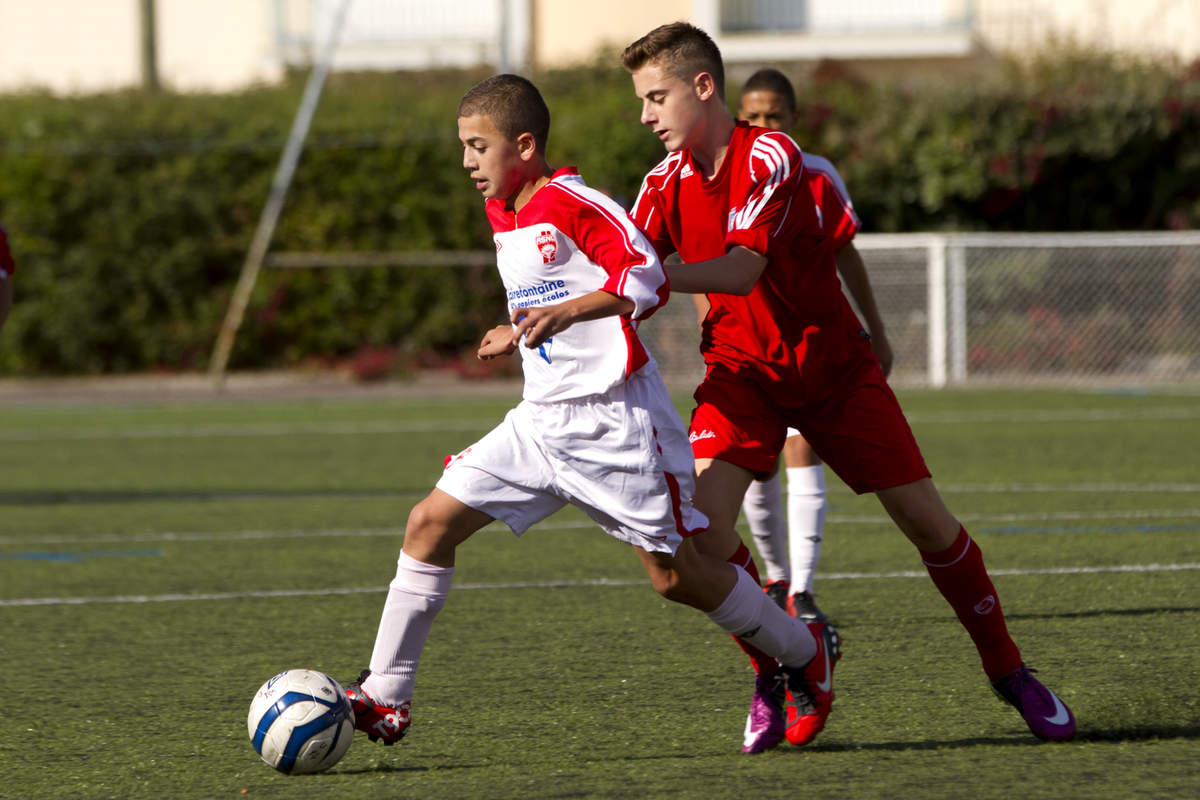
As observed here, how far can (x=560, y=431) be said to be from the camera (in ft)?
13.5

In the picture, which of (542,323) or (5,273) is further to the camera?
(5,273)

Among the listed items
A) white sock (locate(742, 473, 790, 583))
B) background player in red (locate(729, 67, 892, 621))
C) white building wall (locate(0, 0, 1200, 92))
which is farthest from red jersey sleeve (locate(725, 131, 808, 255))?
white building wall (locate(0, 0, 1200, 92))

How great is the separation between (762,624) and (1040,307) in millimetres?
14433

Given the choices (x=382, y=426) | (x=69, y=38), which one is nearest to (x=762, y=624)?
(x=382, y=426)

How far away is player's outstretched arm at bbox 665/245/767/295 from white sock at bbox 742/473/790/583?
1.74 metres

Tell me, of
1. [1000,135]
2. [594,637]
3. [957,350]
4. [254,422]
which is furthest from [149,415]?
[594,637]

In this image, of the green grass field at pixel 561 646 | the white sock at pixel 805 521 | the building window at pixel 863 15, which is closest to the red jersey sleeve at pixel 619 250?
the green grass field at pixel 561 646

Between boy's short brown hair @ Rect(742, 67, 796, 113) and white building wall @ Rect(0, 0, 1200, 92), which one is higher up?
white building wall @ Rect(0, 0, 1200, 92)

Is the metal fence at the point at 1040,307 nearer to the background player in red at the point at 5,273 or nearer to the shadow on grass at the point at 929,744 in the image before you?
the background player in red at the point at 5,273

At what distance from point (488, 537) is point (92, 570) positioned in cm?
191

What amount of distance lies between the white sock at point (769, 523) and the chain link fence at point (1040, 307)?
12.0 meters

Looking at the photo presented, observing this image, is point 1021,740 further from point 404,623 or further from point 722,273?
point 404,623

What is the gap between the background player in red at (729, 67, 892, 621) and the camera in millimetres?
5887

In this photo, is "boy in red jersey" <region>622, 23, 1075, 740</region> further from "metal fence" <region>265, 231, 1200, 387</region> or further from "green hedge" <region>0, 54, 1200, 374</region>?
"green hedge" <region>0, 54, 1200, 374</region>
